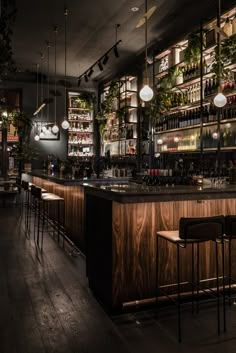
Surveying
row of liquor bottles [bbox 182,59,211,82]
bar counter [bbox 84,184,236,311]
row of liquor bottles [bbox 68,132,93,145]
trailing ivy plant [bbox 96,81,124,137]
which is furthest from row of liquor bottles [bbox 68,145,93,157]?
bar counter [bbox 84,184,236,311]

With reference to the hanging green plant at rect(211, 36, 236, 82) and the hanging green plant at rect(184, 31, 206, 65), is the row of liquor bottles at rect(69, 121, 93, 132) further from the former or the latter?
the hanging green plant at rect(211, 36, 236, 82)

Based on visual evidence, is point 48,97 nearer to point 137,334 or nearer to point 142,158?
point 142,158

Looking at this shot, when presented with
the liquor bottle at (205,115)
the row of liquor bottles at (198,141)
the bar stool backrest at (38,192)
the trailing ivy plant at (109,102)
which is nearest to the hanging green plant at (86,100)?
the trailing ivy plant at (109,102)

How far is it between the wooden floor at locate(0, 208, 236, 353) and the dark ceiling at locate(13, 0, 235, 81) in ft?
14.1

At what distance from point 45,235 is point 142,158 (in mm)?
3015

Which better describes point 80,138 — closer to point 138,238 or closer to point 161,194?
point 138,238


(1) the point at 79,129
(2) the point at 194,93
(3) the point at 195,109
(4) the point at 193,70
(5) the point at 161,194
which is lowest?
(5) the point at 161,194

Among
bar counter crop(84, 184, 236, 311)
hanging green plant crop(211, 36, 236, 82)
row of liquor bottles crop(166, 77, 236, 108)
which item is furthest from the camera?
row of liquor bottles crop(166, 77, 236, 108)

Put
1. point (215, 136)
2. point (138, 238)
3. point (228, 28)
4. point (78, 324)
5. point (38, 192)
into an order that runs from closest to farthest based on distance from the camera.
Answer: point (78, 324)
point (138, 238)
point (228, 28)
point (38, 192)
point (215, 136)

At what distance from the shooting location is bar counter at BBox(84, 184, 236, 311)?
2.77 meters

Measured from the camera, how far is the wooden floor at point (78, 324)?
2268 millimetres

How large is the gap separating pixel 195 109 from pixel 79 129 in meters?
4.92

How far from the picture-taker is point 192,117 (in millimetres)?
6125

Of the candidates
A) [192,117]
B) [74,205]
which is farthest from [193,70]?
[74,205]
